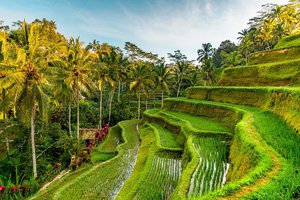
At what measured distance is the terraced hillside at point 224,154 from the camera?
4.71 meters

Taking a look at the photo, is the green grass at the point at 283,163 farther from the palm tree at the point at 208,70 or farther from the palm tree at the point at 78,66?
the palm tree at the point at 208,70

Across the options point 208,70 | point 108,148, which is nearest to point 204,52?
point 208,70

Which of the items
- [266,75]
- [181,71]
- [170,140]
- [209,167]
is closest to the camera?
[209,167]

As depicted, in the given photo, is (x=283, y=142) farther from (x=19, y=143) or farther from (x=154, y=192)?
(x=19, y=143)

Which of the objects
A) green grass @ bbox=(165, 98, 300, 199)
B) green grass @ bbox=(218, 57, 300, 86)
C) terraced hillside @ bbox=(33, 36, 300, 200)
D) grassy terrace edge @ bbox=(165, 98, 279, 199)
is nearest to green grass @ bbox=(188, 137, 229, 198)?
terraced hillside @ bbox=(33, 36, 300, 200)

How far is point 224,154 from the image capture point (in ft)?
32.3

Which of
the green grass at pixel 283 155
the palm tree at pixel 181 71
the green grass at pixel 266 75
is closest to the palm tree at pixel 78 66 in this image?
the green grass at pixel 266 75

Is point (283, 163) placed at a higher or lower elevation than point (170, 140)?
higher

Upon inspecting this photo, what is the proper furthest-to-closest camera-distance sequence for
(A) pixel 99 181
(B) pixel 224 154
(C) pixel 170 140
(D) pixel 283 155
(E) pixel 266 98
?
(C) pixel 170 140 → (E) pixel 266 98 → (A) pixel 99 181 → (B) pixel 224 154 → (D) pixel 283 155

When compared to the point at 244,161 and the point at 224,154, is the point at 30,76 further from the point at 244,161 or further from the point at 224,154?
the point at 244,161

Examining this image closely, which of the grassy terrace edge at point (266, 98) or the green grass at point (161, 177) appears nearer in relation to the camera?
the grassy terrace edge at point (266, 98)

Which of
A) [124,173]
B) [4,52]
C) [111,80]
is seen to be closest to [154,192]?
[124,173]

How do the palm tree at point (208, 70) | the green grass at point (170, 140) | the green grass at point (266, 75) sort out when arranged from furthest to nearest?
1. the palm tree at point (208, 70)
2. the green grass at point (266, 75)
3. the green grass at point (170, 140)

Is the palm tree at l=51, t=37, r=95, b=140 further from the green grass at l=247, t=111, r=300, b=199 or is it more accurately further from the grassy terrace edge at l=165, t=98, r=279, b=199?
the green grass at l=247, t=111, r=300, b=199
